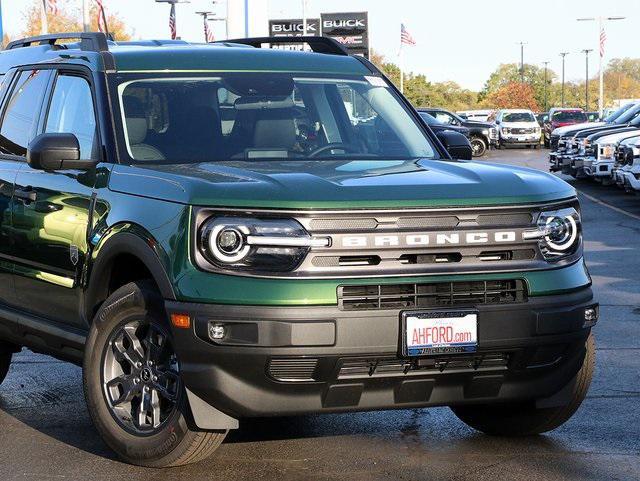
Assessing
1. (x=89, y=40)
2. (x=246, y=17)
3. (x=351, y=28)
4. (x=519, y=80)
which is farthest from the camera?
(x=519, y=80)

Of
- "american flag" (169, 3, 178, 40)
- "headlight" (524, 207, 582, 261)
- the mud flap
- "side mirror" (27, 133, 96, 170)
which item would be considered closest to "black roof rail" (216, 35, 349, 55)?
"side mirror" (27, 133, 96, 170)

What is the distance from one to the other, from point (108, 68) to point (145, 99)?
9.9 inches

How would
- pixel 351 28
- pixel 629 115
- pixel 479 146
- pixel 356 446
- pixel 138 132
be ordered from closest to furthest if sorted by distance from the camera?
pixel 356 446 < pixel 138 132 < pixel 629 115 < pixel 479 146 < pixel 351 28

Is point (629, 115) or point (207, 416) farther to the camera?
point (629, 115)

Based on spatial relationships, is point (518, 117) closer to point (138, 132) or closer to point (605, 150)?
point (605, 150)

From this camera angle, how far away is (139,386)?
19.1ft

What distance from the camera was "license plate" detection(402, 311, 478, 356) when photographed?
5.32 meters

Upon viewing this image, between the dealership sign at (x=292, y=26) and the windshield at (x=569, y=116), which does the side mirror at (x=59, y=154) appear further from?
the dealership sign at (x=292, y=26)

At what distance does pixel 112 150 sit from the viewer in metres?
6.35

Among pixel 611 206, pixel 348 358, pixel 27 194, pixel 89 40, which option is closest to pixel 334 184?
pixel 348 358

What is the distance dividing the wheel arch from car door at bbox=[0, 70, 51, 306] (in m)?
1.02

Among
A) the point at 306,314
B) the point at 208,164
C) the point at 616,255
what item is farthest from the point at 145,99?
the point at 616,255

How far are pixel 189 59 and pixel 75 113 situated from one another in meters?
0.64

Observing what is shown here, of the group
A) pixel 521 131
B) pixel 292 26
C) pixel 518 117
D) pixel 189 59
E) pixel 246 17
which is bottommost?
pixel 521 131
